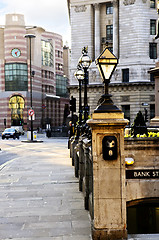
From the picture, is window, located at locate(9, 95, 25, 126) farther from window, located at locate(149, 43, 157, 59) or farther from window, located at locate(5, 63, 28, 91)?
window, located at locate(149, 43, 157, 59)

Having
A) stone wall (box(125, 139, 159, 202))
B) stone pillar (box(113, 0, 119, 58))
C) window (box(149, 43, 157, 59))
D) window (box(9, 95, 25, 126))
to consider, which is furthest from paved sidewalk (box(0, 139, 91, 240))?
window (box(9, 95, 25, 126))

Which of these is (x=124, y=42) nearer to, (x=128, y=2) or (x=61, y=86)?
(x=128, y=2)

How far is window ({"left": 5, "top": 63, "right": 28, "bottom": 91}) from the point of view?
73.4 metres

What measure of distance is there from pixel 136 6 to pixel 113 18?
441cm

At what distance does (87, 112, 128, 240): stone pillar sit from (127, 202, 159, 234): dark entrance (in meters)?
7.07

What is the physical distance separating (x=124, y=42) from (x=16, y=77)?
111 ft

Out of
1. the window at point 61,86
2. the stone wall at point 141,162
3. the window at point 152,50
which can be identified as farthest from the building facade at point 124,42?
the window at point 61,86

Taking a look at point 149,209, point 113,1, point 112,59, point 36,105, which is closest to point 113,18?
point 113,1

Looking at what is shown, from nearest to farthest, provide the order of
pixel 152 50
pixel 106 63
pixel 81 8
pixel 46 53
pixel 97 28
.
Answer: pixel 106 63
pixel 152 50
pixel 97 28
pixel 81 8
pixel 46 53

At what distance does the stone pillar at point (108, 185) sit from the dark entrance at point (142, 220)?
7.07 m

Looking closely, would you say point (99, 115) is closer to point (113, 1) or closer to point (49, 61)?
point (113, 1)

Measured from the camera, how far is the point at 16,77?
2901 inches

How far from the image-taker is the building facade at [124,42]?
48.2m

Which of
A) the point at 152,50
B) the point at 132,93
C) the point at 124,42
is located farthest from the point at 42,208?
the point at 152,50
